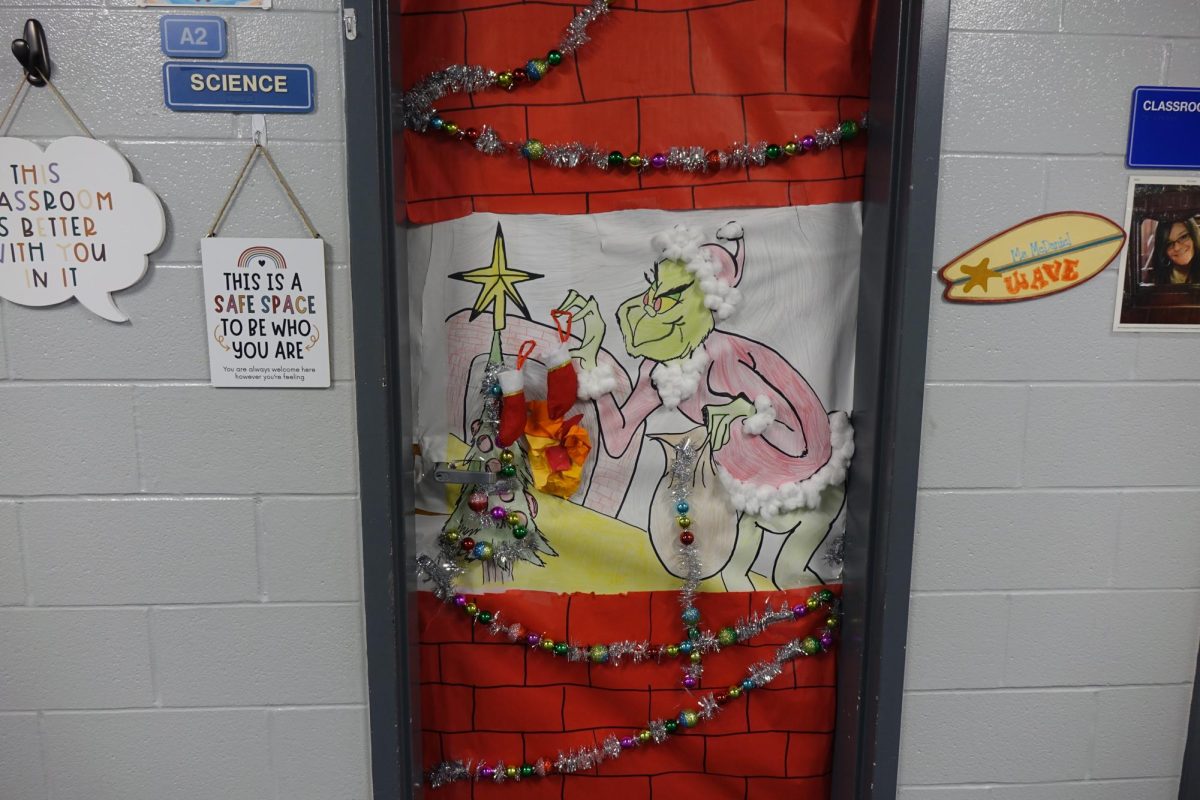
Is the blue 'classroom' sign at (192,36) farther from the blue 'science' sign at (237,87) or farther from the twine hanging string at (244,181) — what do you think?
the twine hanging string at (244,181)

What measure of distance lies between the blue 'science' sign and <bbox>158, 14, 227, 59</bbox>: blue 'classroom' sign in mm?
17

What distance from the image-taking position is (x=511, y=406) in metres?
1.29

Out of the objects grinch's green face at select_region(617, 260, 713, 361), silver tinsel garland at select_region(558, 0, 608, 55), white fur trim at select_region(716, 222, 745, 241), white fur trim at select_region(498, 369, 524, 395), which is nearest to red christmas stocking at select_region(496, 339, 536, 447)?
white fur trim at select_region(498, 369, 524, 395)

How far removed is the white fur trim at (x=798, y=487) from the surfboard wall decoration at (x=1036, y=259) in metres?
0.30

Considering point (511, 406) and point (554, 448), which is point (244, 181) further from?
point (554, 448)

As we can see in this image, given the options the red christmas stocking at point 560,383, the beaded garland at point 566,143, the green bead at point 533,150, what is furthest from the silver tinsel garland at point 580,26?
the red christmas stocking at point 560,383

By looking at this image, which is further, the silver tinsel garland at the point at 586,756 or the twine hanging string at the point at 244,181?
the silver tinsel garland at the point at 586,756

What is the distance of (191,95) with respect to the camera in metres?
1.13

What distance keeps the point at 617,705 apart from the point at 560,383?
2.13 feet

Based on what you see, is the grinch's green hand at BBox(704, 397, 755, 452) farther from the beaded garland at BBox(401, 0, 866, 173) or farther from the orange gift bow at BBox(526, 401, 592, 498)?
the beaded garland at BBox(401, 0, 866, 173)

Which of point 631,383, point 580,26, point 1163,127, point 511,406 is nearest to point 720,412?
point 631,383

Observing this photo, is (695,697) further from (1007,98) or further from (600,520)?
(1007,98)

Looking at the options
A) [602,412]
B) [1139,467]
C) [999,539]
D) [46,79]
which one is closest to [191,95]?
[46,79]

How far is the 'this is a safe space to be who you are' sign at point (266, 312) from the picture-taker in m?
1.16
